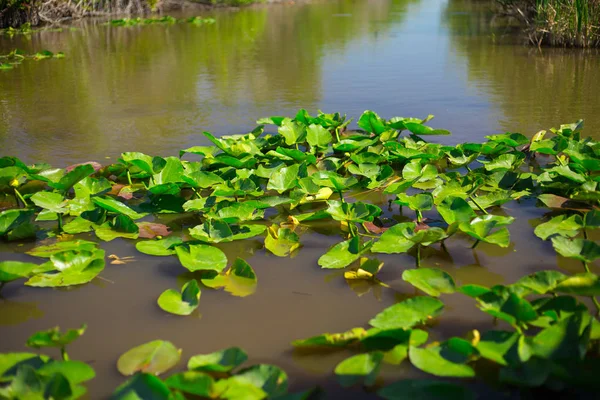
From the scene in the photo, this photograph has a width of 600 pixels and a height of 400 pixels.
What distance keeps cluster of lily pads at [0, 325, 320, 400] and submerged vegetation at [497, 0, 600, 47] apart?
4.76 m

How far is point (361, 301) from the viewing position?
1388 mm

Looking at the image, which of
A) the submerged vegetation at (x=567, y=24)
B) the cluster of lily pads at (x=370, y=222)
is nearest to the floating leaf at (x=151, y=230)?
the cluster of lily pads at (x=370, y=222)

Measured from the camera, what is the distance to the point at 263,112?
3.36 m

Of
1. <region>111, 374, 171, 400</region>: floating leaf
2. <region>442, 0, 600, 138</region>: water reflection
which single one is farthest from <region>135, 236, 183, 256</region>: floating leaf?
<region>442, 0, 600, 138</region>: water reflection

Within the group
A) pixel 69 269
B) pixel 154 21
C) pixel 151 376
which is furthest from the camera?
pixel 154 21

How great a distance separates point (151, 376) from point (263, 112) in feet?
8.27

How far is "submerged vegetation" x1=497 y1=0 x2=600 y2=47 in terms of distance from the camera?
4929 millimetres

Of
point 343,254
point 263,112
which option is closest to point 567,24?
point 263,112

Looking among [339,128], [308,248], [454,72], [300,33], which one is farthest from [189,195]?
[300,33]

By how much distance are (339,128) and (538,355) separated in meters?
1.82

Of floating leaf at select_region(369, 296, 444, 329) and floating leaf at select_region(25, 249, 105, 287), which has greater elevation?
floating leaf at select_region(25, 249, 105, 287)

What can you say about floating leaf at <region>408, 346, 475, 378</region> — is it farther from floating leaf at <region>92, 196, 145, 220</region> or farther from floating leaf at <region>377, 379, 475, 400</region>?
floating leaf at <region>92, 196, 145, 220</region>

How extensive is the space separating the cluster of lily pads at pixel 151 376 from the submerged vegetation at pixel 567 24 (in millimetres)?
4756

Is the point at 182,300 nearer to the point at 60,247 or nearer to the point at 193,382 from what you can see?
the point at 193,382
